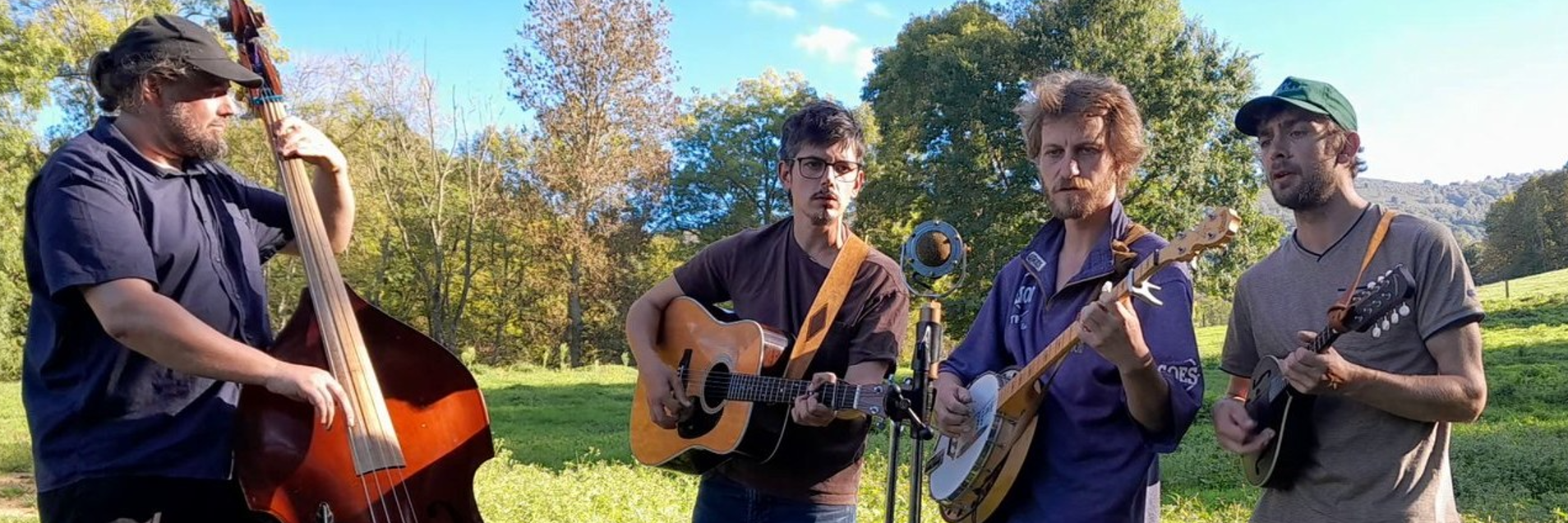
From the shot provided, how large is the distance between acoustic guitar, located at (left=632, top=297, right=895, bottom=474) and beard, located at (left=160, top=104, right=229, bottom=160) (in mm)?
1774

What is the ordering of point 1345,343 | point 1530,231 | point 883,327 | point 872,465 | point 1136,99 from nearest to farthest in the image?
point 1345,343
point 883,327
point 872,465
point 1136,99
point 1530,231

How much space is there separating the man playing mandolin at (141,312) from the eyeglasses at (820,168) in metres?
1.70

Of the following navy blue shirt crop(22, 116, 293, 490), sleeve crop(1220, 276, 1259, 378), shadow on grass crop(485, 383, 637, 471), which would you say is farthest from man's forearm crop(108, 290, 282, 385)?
shadow on grass crop(485, 383, 637, 471)

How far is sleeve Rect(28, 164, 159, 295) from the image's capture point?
2.29 m

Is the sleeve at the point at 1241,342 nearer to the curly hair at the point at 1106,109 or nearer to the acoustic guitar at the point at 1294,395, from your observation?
the acoustic guitar at the point at 1294,395

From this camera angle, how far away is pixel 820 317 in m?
3.29

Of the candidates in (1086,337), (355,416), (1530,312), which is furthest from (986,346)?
(1530,312)

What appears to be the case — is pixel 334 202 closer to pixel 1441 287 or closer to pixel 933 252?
pixel 933 252

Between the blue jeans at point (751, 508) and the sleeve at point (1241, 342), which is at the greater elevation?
the sleeve at point (1241, 342)

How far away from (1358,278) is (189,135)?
323 centimetres

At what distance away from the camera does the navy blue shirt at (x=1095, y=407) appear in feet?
7.84

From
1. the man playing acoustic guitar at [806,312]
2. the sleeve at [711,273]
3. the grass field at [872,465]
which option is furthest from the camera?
the grass field at [872,465]

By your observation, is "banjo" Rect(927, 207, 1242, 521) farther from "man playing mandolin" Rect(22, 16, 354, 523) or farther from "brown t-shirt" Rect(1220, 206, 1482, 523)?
"man playing mandolin" Rect(22, 16, 354, 523)

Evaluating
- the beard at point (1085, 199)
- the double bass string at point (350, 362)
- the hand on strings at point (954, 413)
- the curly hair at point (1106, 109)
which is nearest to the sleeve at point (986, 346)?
the hand on strings at point (954, 413)
